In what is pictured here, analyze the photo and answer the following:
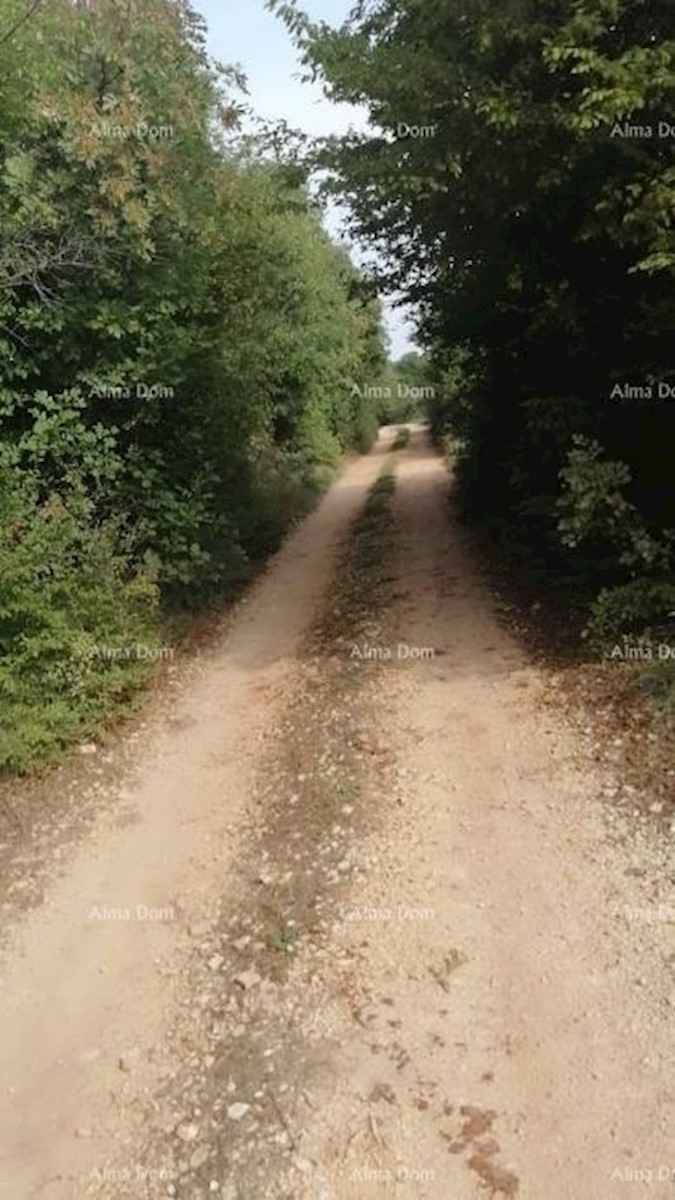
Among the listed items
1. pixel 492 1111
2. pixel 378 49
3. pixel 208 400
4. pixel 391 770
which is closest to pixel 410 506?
pixel 208 400

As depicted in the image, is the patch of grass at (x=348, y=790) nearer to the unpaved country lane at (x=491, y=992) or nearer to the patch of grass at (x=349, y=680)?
the unpaved country lane at (x=491, y=992)

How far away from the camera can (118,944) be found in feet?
16.8

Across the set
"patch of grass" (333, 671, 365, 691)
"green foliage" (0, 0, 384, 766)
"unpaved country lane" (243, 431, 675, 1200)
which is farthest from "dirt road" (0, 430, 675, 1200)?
"green foliage" (0, 0, 384, 766)

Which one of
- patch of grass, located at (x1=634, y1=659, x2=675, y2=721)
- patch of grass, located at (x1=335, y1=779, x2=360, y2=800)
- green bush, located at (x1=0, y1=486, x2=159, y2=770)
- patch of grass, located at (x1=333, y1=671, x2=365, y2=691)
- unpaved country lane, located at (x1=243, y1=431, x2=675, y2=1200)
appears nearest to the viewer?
unpaved country lane, located at (x1=243, y1=431, x2=675, y2=1200)

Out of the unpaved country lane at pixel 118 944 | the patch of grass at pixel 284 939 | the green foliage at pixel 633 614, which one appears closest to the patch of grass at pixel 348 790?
the unpaved country lane at pixel 118 944

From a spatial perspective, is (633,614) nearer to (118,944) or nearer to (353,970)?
(353,970)

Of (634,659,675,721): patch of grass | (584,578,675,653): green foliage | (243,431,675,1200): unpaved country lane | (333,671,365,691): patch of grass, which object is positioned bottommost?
(243,431,675,1200): unpaved country lane

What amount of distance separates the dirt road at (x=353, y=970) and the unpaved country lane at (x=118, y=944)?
0.05ft

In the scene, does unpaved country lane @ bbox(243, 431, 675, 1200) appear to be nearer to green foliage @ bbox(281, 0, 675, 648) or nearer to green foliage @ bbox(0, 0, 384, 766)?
green foliage @ bbox(281, 0, 675, 648)

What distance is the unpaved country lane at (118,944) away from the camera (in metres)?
3.98

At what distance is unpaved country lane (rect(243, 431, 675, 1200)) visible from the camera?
3566mm

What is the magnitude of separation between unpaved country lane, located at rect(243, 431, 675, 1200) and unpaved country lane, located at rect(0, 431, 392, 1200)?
81 cm

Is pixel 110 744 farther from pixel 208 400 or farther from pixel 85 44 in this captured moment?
pixel 85 44

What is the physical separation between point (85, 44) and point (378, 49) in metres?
2.75
